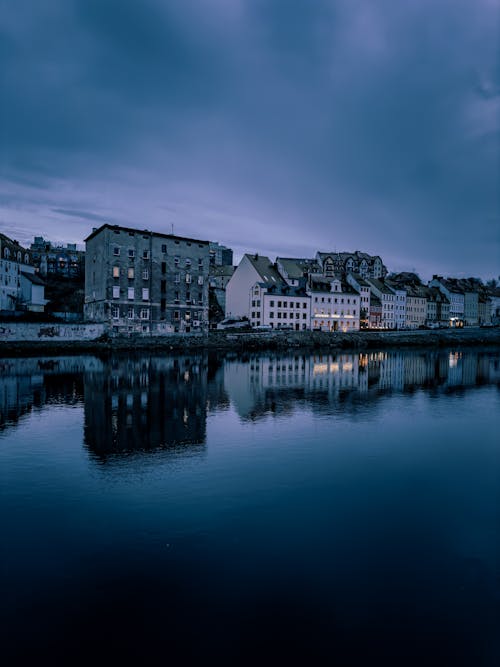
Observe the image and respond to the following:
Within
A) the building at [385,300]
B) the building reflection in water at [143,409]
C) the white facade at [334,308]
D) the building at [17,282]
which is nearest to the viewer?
the building reflection in water at [143,409]

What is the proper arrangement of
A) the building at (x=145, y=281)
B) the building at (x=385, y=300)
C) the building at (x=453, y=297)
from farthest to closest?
1. the building at (x=453, y=297)
2. the building at (x=385, y=300)
3. the building at (x=145, y=281)

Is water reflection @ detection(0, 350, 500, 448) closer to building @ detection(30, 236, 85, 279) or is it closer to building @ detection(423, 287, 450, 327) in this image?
building @ detection(423, 287, 450, 327)

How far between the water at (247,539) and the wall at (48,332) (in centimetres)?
4163

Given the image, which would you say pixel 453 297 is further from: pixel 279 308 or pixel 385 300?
pixel 279 308

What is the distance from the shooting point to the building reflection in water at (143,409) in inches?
768

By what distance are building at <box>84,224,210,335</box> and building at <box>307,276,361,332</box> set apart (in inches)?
1302

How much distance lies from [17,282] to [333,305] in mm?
67755

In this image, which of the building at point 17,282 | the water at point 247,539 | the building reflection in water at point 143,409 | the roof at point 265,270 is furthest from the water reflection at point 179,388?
the roof at point 265,270

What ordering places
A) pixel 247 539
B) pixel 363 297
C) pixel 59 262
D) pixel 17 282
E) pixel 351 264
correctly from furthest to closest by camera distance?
pixel 351 264, pixel 59 262, pixel 363 297, pixel 17 282, pixel 247 539

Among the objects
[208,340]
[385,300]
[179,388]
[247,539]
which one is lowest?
[247,539]

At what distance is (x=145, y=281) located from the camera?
247 feet

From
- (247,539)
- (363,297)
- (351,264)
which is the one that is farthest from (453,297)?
(247,539)

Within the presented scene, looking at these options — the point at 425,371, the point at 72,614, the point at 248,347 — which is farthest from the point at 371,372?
the point at 72,614

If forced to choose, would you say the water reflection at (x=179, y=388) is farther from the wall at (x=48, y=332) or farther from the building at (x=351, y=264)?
the building at (x=351, y=264)
